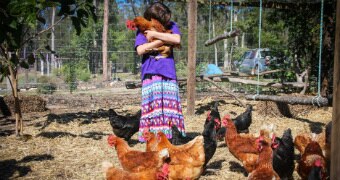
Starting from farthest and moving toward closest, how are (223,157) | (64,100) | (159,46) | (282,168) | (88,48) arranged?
1. (88,48)
2. (64,100)
3. (223,157)
4. (159,46)
5. (282,168)

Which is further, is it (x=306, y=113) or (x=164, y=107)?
(x=306, y=113)

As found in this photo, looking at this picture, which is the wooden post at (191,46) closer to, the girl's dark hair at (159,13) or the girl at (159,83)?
the girl at (159,83)

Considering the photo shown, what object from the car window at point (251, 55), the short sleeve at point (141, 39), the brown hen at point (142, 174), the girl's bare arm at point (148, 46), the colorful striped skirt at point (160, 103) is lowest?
the brown hen at point (142, 174)

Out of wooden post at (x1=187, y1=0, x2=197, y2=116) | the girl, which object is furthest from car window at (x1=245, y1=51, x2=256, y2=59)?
the girl

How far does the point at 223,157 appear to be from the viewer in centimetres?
425

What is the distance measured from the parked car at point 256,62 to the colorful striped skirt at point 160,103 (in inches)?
247

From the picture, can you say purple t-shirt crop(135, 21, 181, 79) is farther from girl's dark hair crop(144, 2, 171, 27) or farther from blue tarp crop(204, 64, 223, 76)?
blue tarp crop(204, 64, 223, 76)

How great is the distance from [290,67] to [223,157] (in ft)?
19.3

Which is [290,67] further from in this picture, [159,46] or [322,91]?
[159,46]

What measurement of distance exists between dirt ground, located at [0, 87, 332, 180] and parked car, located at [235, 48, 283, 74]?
1719 millimetres

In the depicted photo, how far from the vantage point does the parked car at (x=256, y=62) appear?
31.2ft

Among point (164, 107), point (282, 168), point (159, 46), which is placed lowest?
point (282, 168)

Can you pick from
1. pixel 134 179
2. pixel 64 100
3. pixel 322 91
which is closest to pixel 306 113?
pixel 322 91

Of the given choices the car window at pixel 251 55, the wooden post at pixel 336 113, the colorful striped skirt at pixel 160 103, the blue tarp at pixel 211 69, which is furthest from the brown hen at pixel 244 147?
the car window at pixel 251 55
